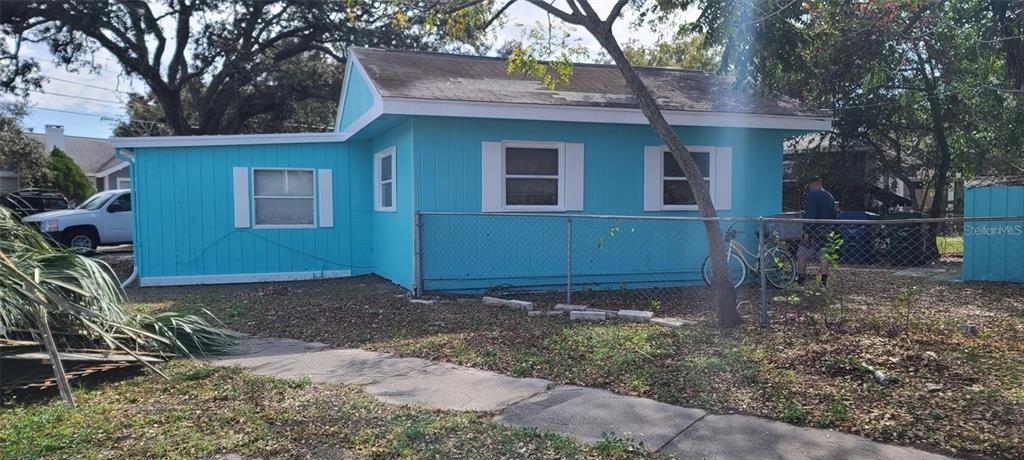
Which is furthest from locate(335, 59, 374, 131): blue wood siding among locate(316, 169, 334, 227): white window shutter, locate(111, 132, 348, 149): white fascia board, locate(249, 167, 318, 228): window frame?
locate(249, 167, 318, 228): window frame

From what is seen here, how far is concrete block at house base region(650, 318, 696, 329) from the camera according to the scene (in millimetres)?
7214

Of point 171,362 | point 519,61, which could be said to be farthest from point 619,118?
point 171,362

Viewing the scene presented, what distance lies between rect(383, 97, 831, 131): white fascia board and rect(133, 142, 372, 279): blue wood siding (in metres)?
3.61

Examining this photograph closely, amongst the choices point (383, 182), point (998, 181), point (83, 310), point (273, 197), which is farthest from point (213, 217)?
point (998, 181)

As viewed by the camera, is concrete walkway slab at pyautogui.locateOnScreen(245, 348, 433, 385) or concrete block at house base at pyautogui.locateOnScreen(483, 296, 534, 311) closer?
concrete walkway slab at pyautogui.locateOnScreen(245, 348, 433, 385)

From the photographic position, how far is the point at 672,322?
7367mm

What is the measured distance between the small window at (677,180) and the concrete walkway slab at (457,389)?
6011 mm

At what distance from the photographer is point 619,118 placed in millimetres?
9883

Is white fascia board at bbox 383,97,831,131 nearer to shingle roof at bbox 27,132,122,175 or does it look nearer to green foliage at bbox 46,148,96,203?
green foliage at bbox 46,148,96,203

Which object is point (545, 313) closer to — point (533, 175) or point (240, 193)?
point (533, 175)

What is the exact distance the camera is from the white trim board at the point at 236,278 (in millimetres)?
11461

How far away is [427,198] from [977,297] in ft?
24.6

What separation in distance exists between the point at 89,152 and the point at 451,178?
4301 cm

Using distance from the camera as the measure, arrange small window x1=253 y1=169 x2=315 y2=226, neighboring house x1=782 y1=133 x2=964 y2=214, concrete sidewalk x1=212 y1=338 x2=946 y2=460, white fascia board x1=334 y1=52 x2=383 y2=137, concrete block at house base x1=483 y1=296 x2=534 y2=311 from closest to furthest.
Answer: concrete sidewalk x1=212 y1=338 x2=946 y2=460, concrete block at house base x1=483 y1=296 x2=534 y2=311, white fascia board x1=334 y1=52 x2=383 y2=137, small window x1=253 y1=169 x2=315 y2=226, neighboring house x1=782 y1=133 x2=964 y2=214
